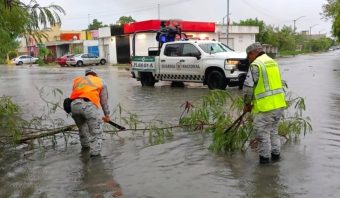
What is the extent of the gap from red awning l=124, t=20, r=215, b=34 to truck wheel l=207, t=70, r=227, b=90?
24722 mm

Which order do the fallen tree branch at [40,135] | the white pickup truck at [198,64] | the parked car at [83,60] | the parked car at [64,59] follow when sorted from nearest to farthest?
the fallen tree branch at [40,135], the white pickup truck at [198,64], the parked car at [83,60], the parked car at [64,59]

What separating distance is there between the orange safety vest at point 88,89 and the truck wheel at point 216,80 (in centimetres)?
Answer: 963

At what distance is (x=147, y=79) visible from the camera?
833 inches

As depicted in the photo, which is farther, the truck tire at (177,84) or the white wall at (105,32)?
the white wall at (105,32)

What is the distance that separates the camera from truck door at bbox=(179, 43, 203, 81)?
711 inches

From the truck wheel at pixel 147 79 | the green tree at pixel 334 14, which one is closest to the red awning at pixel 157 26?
the green tree at pixel 334 14

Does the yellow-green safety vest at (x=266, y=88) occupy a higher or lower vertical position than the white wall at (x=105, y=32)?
lower

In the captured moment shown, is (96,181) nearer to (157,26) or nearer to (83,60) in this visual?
(157,26)

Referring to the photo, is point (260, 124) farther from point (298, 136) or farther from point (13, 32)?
point (13, 32)

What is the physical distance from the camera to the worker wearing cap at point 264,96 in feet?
22.0

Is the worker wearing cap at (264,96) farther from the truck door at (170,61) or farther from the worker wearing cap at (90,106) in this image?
the truck door at (170,61)

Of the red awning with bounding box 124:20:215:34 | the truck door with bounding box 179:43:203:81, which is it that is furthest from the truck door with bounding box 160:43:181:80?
the red awning with bounding box 124:20:215:34

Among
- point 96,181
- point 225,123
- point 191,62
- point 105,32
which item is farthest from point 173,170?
point 105,32

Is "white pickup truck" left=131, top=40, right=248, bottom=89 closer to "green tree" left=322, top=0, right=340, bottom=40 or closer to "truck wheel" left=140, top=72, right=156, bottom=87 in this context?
"truck wheel" left=140, top=72, right=156, bottom=87
